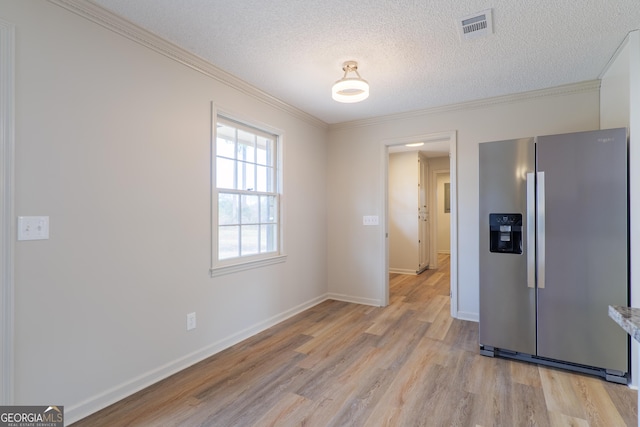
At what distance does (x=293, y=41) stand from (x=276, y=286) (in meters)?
2.46

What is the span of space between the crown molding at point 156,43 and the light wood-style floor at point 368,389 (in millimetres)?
2474

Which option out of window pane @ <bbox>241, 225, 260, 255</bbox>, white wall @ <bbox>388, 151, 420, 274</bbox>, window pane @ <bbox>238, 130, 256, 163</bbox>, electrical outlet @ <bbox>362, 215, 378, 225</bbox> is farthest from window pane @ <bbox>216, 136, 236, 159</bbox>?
white wall @ <bbox>388, 151, 420, 274</bbox>

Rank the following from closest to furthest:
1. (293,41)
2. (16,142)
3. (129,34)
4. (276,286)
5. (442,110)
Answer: (16,142)
(129,34)
(293,41)
(276,286)
(442,110)

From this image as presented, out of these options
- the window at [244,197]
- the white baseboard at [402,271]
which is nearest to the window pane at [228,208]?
the window at [244,197]

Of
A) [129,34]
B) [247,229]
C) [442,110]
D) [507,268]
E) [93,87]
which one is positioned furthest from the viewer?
[442,110]

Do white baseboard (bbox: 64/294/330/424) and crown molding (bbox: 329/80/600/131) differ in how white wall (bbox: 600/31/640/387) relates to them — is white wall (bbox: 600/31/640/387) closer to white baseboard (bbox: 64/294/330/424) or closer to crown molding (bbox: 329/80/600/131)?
crown molding (bbox: 329/80/600/131)

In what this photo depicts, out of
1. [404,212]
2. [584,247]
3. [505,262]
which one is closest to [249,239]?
[505,262]

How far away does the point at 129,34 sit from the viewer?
6.79 feet

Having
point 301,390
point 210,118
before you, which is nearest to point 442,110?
point 210,118

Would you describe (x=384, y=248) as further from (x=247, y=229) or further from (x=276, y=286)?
(x=247, y=229)

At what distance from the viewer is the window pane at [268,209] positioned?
334 centimetres

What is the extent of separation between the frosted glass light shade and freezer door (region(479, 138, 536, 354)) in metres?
1.21

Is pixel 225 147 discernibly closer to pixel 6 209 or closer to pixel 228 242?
pixel 228 242

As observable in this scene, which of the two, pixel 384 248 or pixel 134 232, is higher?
pixel 134 232
